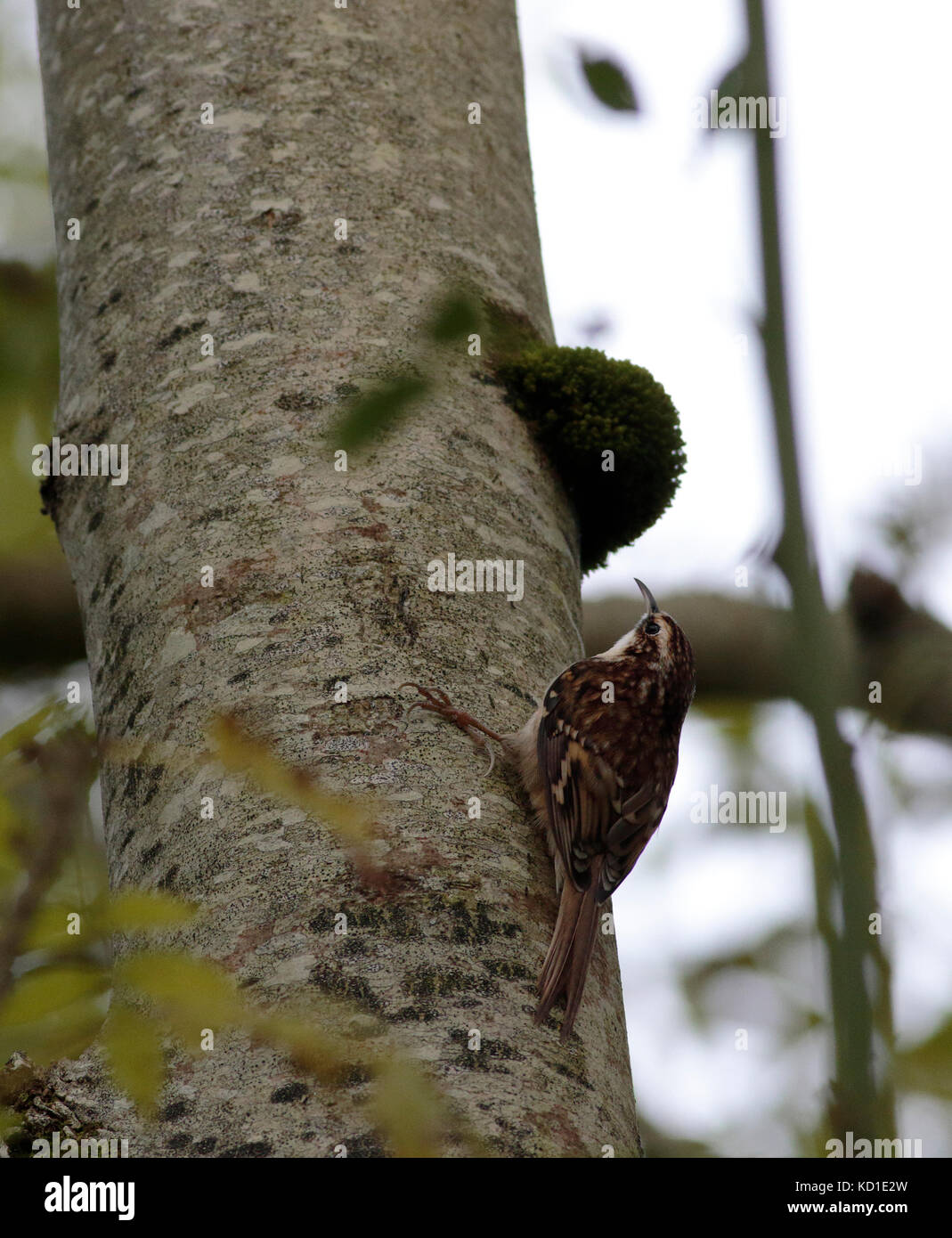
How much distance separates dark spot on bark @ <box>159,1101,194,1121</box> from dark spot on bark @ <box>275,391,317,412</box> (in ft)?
4.52

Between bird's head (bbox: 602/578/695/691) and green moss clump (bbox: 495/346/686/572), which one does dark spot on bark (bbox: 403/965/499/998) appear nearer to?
green moss clump (bbox: 495/346/686/572)

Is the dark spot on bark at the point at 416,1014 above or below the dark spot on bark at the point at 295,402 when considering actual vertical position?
below

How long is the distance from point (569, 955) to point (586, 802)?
815 mm

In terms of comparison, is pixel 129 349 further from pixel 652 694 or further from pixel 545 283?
pixel 652 694

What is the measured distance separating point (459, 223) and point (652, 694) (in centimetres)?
138

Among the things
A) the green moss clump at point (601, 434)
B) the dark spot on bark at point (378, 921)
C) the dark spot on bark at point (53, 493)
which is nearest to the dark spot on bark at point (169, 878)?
the dark spot on bark at point (378, 921)

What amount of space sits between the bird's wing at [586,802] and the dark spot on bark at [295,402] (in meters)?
0.78

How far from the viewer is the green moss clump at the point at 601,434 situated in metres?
3.17

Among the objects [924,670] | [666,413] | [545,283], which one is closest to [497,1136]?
[666,413]

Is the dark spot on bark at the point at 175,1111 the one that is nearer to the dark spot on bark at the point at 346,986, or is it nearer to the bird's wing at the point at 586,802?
the dark spot on bark at the point at 346,986

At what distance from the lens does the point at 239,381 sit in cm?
282

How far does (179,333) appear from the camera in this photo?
2.93 metres

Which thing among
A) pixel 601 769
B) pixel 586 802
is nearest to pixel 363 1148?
pixel 586 802

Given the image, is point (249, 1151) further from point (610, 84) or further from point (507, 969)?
point (610, 84)
